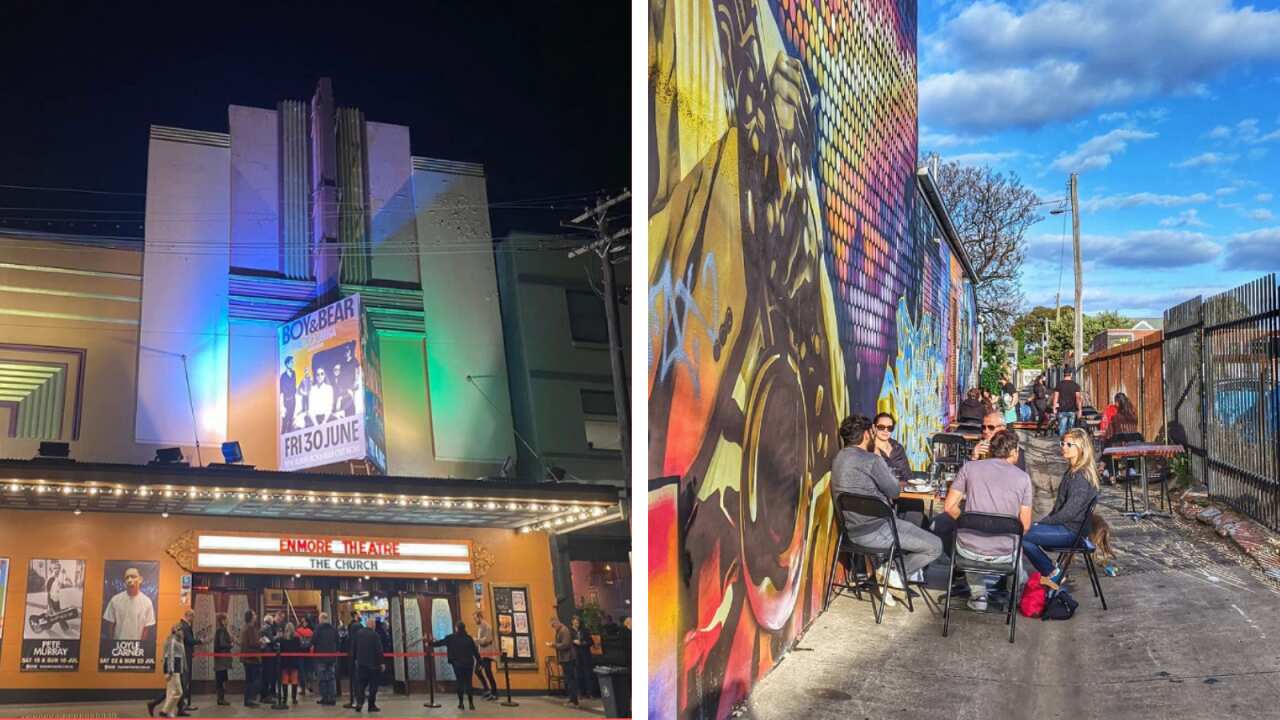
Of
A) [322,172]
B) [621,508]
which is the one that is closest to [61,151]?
[322,172]

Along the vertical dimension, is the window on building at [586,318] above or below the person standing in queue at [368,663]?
above

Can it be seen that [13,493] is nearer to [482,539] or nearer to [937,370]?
[482,539]

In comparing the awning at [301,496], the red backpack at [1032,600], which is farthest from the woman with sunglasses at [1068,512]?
the awning at [301,496]

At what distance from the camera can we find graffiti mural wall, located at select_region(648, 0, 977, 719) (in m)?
4.05

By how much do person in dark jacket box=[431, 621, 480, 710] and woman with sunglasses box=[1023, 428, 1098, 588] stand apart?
4989mm

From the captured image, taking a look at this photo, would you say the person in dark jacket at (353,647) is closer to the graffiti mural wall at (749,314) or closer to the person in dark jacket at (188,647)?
the person in dark jacket at (188,647)

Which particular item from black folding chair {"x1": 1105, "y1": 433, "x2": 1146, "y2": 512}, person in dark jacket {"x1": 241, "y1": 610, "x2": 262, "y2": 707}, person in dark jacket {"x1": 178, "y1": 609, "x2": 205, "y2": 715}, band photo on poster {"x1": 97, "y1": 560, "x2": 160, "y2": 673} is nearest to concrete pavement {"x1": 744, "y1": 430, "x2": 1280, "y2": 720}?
person in dark jacket {"x1": 241, "y1": 610, "x2": 262, "y2": 707}

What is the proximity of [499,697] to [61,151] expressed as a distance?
2.45 metres

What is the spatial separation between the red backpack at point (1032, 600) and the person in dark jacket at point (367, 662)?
5.33 meters

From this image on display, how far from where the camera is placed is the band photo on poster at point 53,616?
3201 mm

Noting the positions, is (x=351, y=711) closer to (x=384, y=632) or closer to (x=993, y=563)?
(x=384, y=632)

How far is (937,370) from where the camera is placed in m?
17.7

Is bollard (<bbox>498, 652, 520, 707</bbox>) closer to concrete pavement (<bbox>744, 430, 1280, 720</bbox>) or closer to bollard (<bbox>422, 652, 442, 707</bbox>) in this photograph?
bollard (<bbox>422, 652, 442, 707</bbox>)

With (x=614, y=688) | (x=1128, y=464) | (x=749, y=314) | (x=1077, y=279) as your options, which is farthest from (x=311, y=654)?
(x=1077, y=279)
